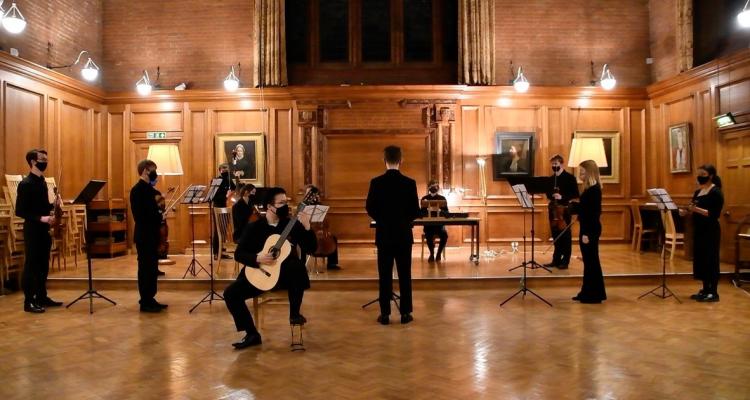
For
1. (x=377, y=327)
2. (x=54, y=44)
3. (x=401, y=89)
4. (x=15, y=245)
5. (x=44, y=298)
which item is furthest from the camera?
(x=401, y=89)

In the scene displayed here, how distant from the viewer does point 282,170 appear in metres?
10.6

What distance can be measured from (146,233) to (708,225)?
6.20m

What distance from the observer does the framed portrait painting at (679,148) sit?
31.0 ft

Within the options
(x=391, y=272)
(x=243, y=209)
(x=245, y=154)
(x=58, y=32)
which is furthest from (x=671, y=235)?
(x=58, y=32)

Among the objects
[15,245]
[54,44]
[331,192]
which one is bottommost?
[15,245]

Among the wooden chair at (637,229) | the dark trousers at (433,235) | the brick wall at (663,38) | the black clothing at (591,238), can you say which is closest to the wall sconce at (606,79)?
the brick wall at (663,38)

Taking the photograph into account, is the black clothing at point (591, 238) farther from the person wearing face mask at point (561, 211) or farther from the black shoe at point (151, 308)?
the black shoe at point (151, 308)

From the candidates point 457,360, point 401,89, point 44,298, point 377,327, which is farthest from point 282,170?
point 457,360

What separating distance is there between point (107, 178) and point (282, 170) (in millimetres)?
3416

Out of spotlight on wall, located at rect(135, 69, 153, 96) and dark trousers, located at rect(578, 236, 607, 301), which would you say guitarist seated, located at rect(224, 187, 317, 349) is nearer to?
dark trousers, located at rect(578, 236, 607, 301)

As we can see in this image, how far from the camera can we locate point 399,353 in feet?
13.6

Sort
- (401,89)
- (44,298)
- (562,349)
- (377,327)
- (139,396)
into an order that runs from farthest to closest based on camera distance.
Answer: (401,89) < (44,298) < (377,327) < (562,349) < (139,396)

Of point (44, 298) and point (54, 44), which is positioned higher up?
point (54, 44)

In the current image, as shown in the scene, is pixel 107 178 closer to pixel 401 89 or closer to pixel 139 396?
pixel 401 89
